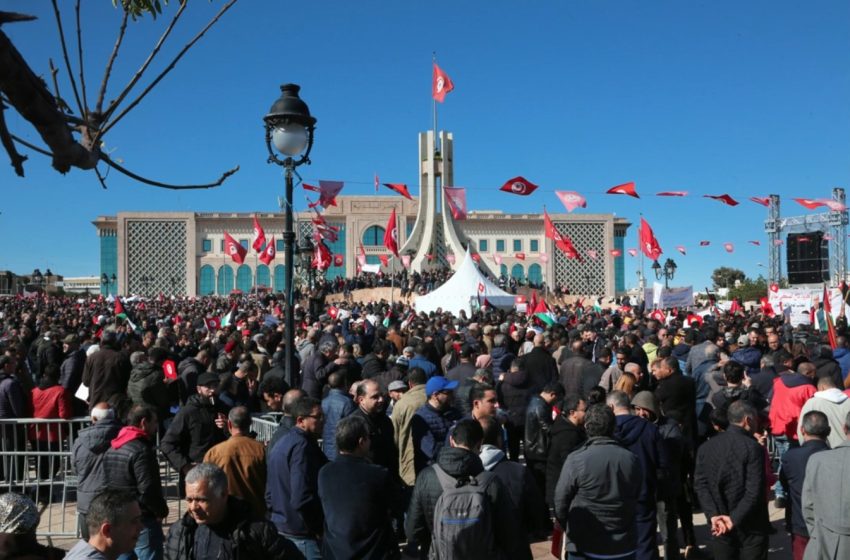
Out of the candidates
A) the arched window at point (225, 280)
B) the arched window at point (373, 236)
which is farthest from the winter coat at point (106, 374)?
the arched window at point (225, 280)

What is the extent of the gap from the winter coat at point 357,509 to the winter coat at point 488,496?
153mm

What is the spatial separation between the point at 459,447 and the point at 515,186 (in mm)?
14870

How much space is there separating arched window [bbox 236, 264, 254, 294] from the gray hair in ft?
198

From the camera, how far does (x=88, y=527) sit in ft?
9.55

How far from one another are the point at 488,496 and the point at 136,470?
2238 millimetres

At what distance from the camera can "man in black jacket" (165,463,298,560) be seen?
3.17 metres

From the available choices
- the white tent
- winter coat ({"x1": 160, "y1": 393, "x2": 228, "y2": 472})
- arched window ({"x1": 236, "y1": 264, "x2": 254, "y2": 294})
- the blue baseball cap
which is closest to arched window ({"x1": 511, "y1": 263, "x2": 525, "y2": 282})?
arched window ({"x1": 236, "y1": 264, "x2": 254, "y2": 294})

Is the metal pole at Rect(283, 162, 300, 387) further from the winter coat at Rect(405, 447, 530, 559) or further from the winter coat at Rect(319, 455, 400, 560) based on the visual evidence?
A: the winter coat at Rect(405, 447, 530, 559)

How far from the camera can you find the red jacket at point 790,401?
7051mm

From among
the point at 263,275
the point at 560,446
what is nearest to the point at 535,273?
the point at 263,275

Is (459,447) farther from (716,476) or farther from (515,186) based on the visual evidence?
(515,186)

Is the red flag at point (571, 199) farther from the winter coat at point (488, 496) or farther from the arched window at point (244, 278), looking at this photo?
the arched window at point (244, 278)

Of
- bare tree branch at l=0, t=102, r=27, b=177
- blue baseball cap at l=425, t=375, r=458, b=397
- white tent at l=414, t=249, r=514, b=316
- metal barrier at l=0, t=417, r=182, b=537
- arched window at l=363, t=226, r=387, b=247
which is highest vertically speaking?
arched window at l=363, t=226, r=387, b=247

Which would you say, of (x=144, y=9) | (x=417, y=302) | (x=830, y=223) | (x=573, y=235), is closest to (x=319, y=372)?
(x=144, y=9)
